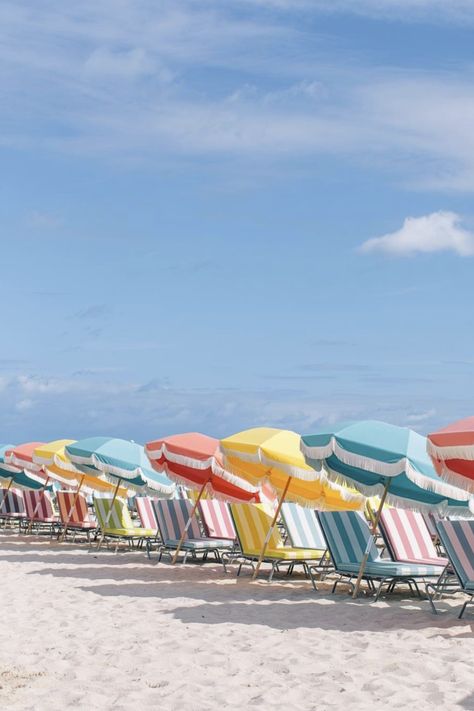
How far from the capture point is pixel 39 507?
21453mm

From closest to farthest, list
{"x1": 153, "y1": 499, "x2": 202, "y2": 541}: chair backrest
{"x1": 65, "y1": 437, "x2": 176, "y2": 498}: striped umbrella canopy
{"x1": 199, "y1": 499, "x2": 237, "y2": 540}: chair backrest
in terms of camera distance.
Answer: {"x1": 153, "y1": 499, "x2": 202, "y2": 541}: chair backrest → {"x1": 199, "y1": 499, "x2": 237, "y2": 540}: chair backrest → {"x1": 65, "y1": 437, "x2": 176, "y2": 498}: striped umbrella canopy

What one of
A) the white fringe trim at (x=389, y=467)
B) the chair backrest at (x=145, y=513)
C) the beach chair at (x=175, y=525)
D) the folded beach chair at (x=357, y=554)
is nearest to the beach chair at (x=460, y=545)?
the white fringe trim at (x=389, y=467)

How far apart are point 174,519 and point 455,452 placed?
776 cm

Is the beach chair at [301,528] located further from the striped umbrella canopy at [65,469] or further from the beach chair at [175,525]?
the striped umbrella canopy at [65,469]

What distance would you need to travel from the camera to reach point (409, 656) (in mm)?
7316

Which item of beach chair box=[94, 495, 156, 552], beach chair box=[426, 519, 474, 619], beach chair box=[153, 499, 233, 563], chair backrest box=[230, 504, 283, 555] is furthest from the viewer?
beach chair box=[94, 495, 156, 552]

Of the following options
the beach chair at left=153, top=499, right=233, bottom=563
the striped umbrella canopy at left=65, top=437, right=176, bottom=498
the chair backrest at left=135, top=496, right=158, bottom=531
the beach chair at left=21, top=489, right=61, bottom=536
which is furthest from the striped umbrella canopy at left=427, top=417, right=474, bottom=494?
the beach chair at left=21, top=489, right=61, bottom=536

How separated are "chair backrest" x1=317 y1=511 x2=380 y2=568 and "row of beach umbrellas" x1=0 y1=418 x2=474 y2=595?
1.00 ft

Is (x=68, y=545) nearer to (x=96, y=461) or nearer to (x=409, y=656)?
(x=96, y=461)

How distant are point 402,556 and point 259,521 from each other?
2114 mm

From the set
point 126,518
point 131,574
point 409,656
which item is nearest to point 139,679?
point 409,656

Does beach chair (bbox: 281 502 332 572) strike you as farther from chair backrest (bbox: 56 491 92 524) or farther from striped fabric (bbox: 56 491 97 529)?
chair backrest (bbox: 56 491 92 524)

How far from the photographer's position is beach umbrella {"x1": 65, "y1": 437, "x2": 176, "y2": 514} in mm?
17000

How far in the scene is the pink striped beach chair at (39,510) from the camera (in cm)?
2108
